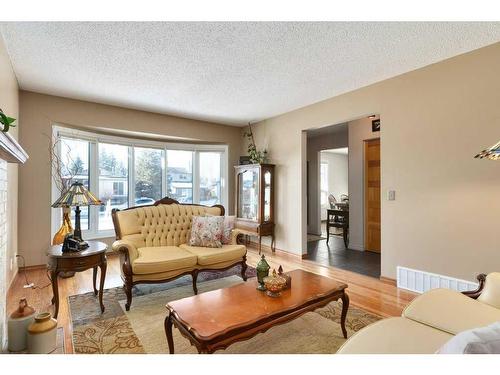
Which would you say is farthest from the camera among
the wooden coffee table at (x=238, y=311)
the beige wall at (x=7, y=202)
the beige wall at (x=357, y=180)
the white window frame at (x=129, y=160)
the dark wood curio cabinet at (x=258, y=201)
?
the beige wall at (x=357, y=180)

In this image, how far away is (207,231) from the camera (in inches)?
131

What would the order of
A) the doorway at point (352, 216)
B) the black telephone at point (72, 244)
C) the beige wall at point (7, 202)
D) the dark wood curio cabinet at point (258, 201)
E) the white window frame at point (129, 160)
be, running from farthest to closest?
1. the dark wood curio cabinet at point (258, 201)
2. the doorway at point (352, 216)
3. the white window frame at point (129, 160)
4. the black telephone at point (72, 244)
5. the beige wall at point (7, 202)

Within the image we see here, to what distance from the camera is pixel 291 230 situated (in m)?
4.59

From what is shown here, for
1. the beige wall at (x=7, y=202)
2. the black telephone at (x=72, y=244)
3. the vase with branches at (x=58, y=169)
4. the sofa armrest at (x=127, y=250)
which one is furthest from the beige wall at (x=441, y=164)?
the vase with branches at (x=58, y=169)

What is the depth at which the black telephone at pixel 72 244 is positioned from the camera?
240 cm

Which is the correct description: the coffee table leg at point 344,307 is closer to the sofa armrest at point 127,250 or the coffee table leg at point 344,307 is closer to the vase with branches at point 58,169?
the sofa armrest at point 127,250

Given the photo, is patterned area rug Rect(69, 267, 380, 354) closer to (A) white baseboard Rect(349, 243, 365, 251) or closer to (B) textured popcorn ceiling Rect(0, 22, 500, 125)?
(B) textured popcorn ceiling Rect(0, 22, 500, 125)

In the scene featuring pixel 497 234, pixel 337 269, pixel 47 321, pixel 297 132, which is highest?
pixel 297 132

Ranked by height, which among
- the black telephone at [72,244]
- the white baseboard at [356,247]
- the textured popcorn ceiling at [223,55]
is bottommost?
the white baseboard at [356,247]

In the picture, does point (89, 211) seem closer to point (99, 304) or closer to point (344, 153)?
point (99, 304)

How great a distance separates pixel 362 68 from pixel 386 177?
1.33 metres

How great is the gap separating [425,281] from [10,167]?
4801mm

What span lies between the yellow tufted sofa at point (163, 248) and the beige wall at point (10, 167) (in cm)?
99

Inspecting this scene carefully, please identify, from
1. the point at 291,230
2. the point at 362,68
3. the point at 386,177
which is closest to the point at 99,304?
the point at 291,230
